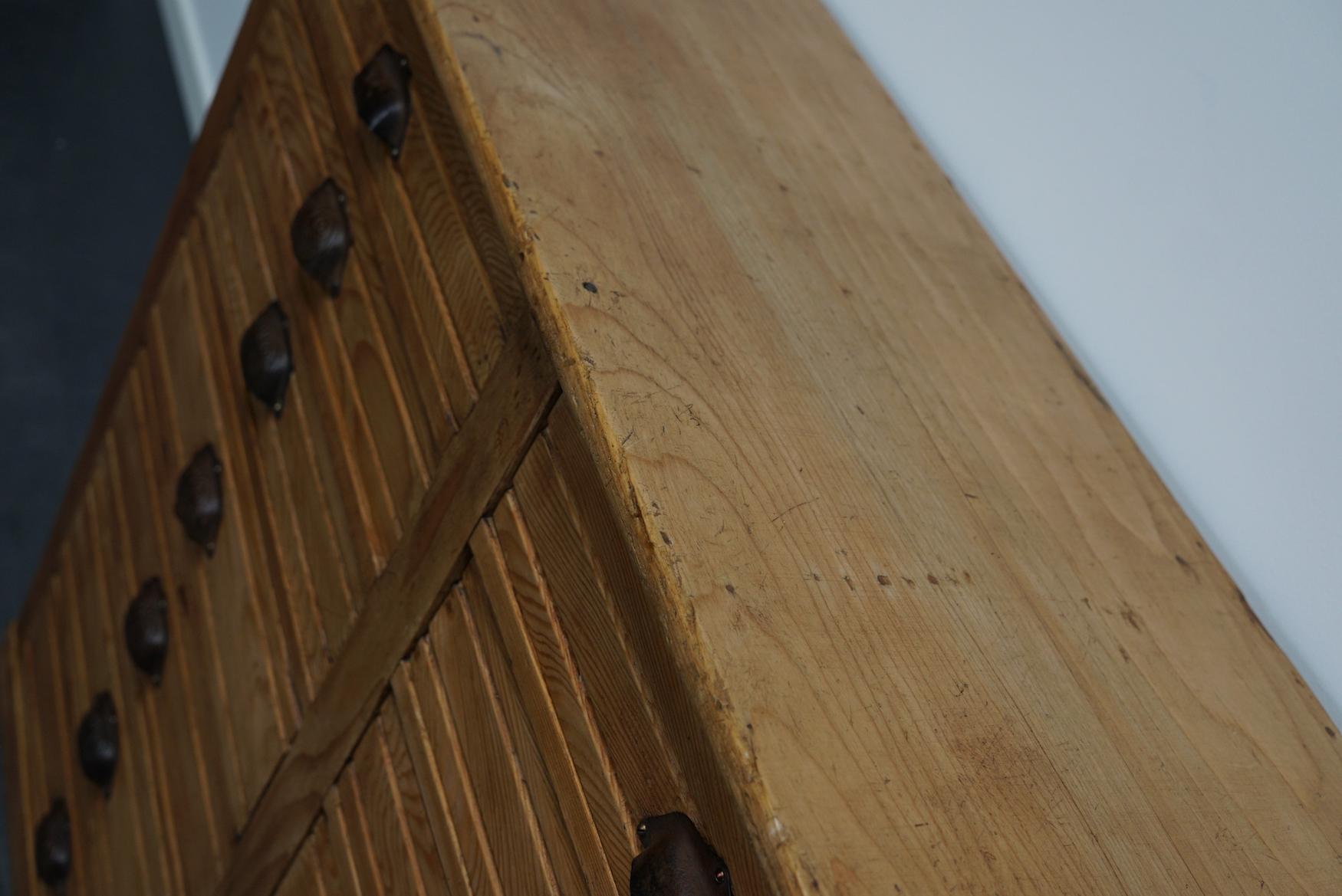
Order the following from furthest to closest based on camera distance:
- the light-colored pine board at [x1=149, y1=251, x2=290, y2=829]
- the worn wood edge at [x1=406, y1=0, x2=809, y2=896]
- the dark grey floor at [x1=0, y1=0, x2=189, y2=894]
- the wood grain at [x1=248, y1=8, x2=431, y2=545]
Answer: the dark grey floor at [x1=0, y1=0, x2=189, y2=894] < the light-colored pine board at [x1=149, y1=251, x2=290, y2=829] < the wood grain at [x1=248, y1=8, x2=431, y2=545] < the worn wood edge at [x1=406, y1=0, x2=809, y2=896]

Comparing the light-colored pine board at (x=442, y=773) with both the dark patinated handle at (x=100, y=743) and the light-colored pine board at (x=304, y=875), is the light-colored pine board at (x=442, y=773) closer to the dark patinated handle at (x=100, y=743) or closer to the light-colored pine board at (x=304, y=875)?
the light-colored pine board at (x=304, y=875)

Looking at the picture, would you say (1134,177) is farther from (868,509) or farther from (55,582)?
(55,582)

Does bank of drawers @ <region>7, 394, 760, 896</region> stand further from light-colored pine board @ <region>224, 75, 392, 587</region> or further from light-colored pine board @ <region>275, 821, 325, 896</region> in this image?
light-colored pine board @ <region>224, 75, 392, 587</region>

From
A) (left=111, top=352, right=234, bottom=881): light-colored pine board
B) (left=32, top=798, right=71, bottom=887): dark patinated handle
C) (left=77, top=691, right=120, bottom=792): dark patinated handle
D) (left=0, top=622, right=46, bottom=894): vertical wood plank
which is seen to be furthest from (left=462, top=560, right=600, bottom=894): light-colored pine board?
(left=0, top=622, right=46, bottom=894): vertical wood plank

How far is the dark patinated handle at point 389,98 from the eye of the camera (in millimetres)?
792

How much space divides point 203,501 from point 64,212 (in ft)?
4.80

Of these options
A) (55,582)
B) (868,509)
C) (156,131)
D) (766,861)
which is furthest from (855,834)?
(156,131)

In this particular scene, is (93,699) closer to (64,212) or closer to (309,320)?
(309,320)

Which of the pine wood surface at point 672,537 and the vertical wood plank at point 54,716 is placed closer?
the pine wood surface at point 672,537

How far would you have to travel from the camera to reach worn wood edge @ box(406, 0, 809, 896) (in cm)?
42

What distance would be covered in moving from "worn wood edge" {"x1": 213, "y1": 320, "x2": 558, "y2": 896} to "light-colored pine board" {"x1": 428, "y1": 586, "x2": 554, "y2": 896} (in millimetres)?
27

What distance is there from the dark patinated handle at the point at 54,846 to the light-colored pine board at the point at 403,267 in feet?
2.49

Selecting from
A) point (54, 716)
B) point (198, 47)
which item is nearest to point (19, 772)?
point (54, 716)

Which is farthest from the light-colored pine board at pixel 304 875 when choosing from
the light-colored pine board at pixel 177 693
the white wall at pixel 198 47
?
the white wall at pixel 198 47
